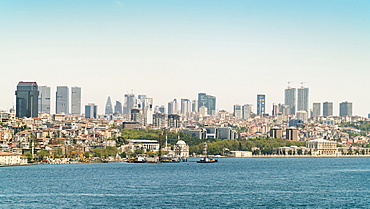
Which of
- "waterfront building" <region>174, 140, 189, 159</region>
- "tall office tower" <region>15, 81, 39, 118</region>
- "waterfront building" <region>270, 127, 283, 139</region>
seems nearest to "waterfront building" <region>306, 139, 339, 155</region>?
"waterfront building" <region>270, 127, 283, 139</region>

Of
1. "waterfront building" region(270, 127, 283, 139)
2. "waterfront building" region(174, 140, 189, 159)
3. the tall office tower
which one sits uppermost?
the tall office tower

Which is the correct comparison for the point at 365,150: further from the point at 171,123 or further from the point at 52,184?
the point at 52,184

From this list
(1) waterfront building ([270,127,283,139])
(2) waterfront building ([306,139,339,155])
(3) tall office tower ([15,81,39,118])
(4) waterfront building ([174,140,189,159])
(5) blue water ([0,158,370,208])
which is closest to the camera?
(5) blue water ([0,158,370,208])

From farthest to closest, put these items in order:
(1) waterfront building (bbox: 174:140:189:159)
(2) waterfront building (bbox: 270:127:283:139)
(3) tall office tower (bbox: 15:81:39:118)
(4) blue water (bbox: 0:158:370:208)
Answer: (2) waterfront building (bbox: 270:127:283:139), (3) tall office tower (bbox: 15:81:39:118), (1) waterfront building (bbox: 174:140:189:159), (4) blue water (bbox: 0:158:370:208)

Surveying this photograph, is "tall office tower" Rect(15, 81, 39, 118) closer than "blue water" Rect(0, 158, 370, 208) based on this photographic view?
No

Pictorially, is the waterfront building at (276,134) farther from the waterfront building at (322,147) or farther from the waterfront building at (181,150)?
the waterfront building at (181,150)

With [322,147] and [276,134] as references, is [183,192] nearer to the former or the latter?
[322,147]

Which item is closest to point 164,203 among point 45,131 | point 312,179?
point 312,179

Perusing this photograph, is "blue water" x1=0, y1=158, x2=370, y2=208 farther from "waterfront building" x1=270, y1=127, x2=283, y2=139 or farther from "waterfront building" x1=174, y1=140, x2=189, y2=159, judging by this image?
"waterfront building" x1=270, y1=127, x2=283, y2=139

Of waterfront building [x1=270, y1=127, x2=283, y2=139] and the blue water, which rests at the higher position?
waterfront building [x1=270, y1=127, x2=283, y2=139]
